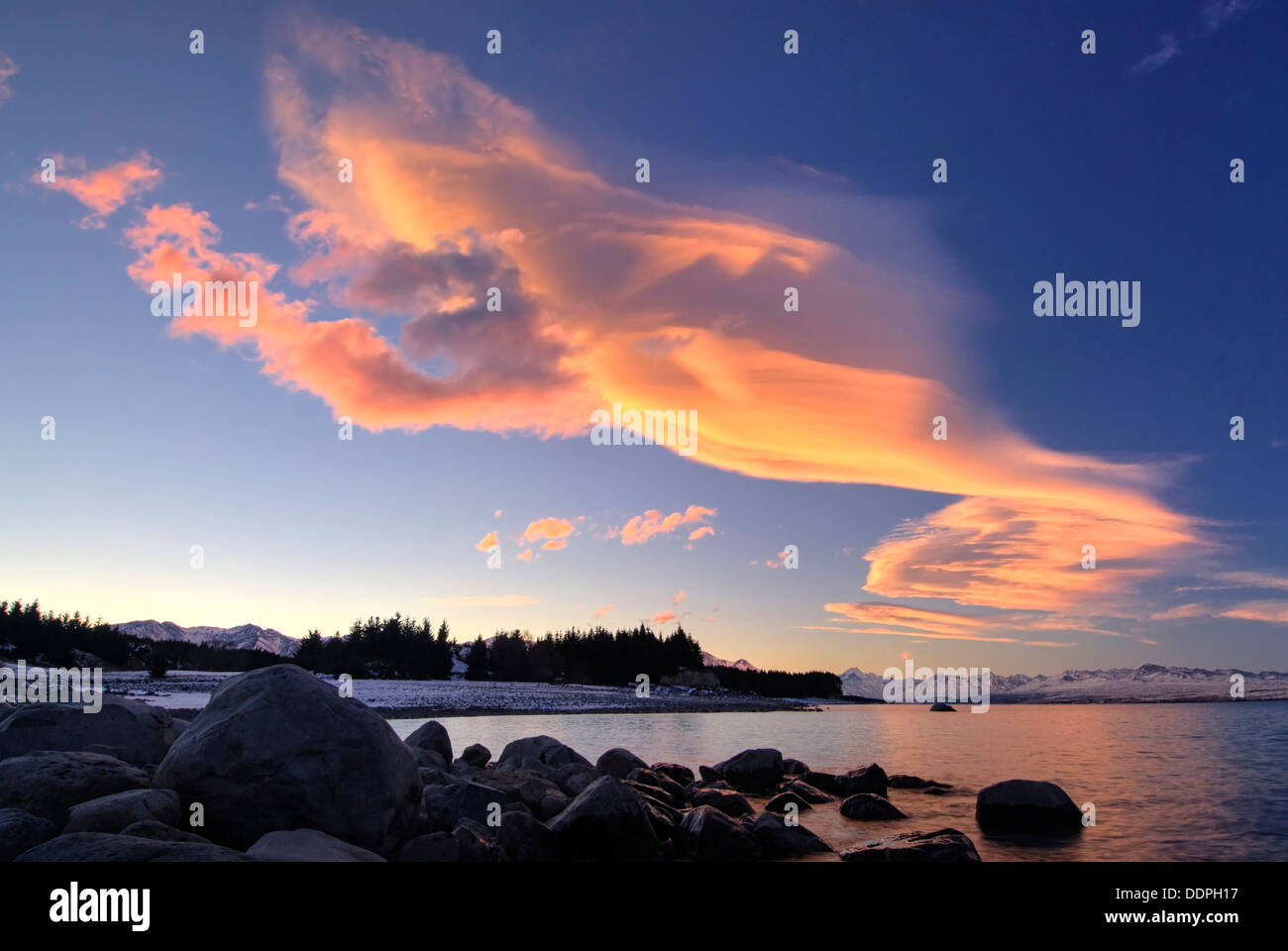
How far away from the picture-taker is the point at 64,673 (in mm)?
38906

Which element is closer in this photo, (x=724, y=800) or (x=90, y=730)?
(x=90, y=730)

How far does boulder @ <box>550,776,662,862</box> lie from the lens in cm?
1272

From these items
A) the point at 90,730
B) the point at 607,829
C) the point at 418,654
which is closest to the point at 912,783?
the point at 607,829

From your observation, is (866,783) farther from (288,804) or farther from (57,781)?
(57,781)

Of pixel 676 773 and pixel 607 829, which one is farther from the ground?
pixel 607 829

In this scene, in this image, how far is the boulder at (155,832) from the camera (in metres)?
8.09

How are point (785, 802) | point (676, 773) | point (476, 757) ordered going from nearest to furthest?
point (785, 802) → point (676, 773) → point (476, 757)

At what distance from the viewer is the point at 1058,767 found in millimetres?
31875

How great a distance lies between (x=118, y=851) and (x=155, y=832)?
73 cm

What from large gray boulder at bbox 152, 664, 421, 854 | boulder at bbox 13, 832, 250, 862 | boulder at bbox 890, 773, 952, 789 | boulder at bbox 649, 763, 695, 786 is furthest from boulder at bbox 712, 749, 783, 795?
boulder at bbox 13, 832, 250, 862

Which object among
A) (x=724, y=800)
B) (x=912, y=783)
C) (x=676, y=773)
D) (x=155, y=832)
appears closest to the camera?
(x=155, y=832)
